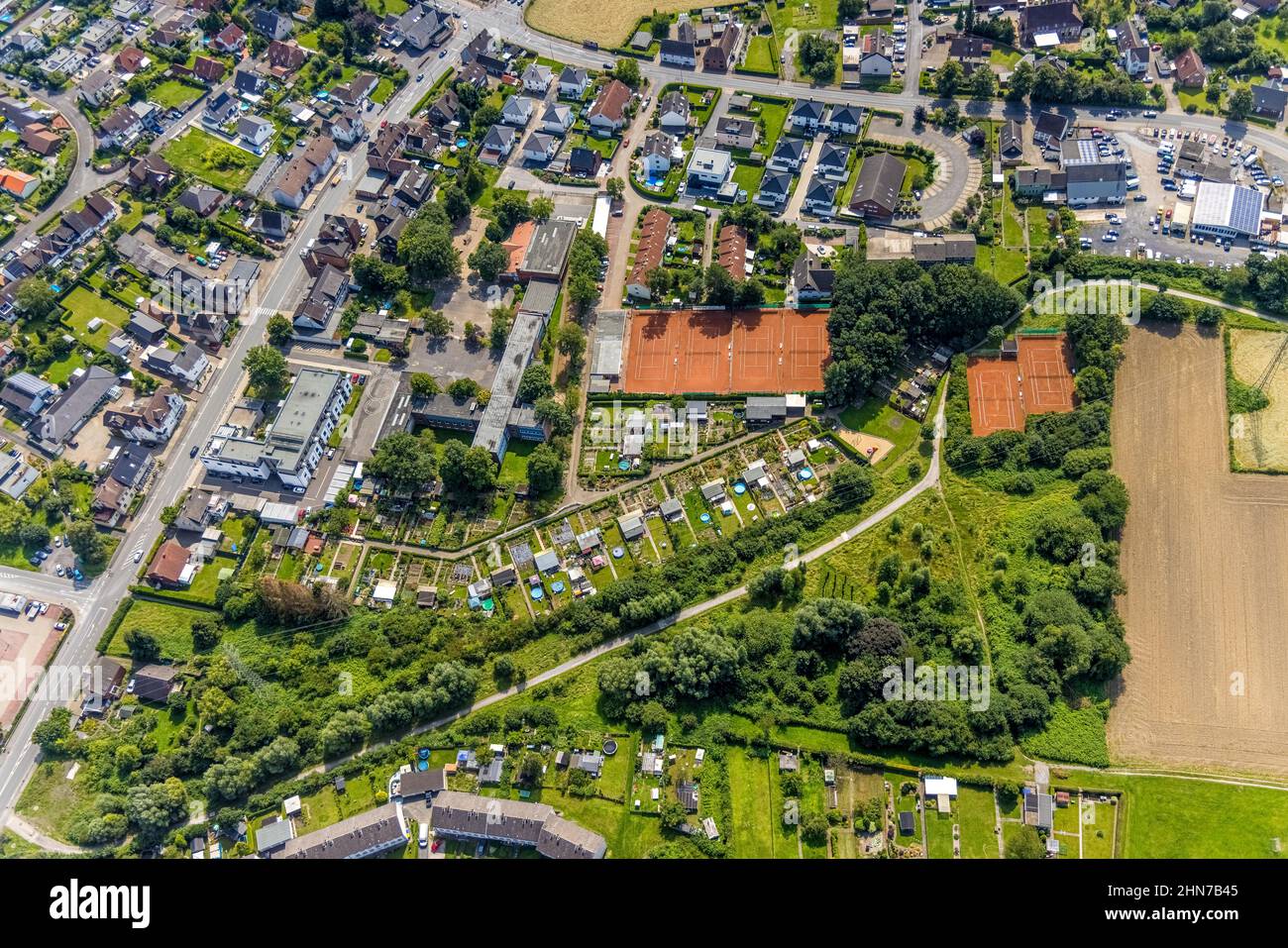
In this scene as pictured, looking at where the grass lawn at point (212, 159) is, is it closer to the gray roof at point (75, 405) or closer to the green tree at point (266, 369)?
the gray roof at point (75, 405)

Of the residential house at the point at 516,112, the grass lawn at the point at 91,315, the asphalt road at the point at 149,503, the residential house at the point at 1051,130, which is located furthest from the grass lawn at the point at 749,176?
the grass lawn at the point at 91,315

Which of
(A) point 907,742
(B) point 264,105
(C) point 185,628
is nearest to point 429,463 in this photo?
(C) point 185,628

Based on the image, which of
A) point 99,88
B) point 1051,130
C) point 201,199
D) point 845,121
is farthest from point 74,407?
point 1051,130

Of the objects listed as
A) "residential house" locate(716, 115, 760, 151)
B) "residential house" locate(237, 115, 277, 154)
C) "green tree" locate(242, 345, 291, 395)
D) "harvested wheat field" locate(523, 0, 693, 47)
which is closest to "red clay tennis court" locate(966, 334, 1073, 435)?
"residential house" locate(716, 115, 760, 151)

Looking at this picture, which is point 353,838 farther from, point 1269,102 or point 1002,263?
point 1269,102

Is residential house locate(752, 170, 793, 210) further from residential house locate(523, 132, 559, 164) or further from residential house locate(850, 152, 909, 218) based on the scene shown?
residential house locate(523, 132, 559, 164)

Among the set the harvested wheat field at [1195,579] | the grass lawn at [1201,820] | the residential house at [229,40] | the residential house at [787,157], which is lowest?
the grass lawn at [1201,820]

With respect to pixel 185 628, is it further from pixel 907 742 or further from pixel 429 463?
→ pixel 907 742
